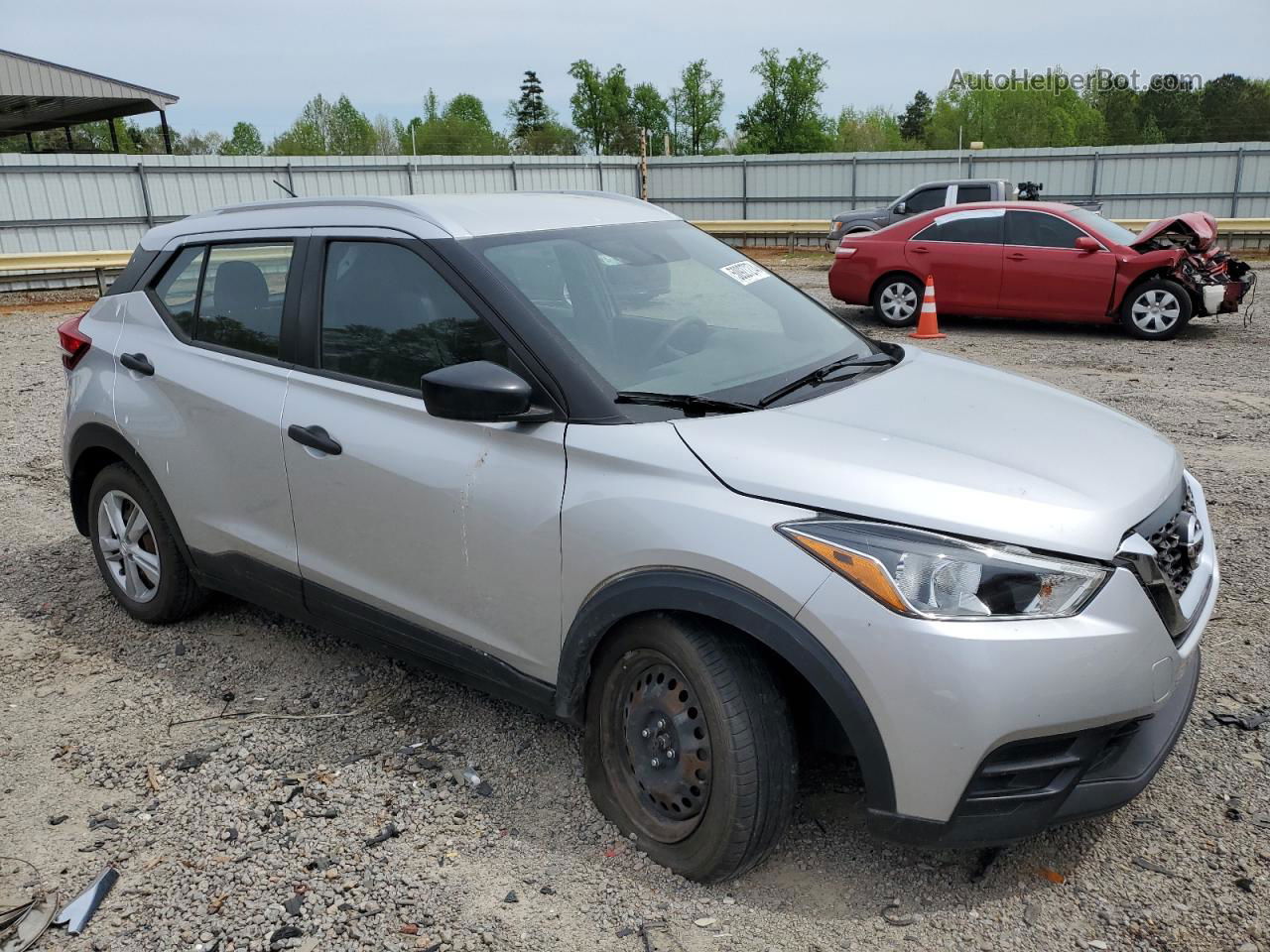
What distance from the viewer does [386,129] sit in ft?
237

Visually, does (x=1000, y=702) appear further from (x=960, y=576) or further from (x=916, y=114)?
(x=916, y=114)

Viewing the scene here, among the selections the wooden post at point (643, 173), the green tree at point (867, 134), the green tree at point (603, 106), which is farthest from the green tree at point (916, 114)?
the wooden post at point (643, 173)

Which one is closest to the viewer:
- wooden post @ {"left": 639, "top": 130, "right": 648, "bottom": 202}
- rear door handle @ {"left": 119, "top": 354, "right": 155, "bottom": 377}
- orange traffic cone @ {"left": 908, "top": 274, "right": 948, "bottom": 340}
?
rear door handle @ {"left": 119, "top": 354, "right": 155, "bottom": 377}

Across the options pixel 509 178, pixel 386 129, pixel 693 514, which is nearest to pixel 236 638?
pixel 693 514

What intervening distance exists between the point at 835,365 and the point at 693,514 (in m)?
1.07

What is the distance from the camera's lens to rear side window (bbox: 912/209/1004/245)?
40.6 ft

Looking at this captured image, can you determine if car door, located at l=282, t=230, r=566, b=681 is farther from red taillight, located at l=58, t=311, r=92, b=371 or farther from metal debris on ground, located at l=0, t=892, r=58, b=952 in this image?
red taillight, located at l=58, t=311, r=92, b=371

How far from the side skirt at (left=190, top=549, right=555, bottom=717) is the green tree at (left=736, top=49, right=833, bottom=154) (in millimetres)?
59347

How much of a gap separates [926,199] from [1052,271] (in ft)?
26.7

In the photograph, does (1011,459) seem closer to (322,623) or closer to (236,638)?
(322,623)

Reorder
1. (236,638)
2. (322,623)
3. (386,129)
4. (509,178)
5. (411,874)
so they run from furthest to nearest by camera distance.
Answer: (386,129) → (509,178) → (236,638) → (322,623) → (411,874)

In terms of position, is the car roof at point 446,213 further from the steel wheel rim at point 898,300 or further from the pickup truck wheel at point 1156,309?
the pickup truck wheel at point 1156,309

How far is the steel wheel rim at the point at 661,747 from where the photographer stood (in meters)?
2.79

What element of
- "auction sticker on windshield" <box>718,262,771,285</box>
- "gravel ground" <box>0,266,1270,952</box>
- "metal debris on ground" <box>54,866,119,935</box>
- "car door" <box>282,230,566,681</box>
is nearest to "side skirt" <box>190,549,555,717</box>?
"car door" <box>282,230,566,681</box>
